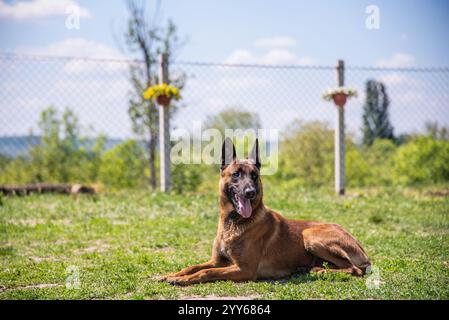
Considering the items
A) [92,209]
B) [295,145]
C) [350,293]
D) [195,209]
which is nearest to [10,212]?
[92,209]

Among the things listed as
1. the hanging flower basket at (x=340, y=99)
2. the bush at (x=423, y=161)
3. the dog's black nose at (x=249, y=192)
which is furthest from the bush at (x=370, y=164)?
the dog's black nose at (x=249, y=192)

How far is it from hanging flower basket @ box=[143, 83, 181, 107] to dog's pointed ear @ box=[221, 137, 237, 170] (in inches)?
243

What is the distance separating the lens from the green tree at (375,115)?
14453 millimetres

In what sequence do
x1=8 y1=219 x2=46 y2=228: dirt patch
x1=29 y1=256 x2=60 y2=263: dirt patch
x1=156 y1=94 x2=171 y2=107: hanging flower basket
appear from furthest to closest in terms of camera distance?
x1=156 y1=94 x2=171 y2=107: hanging flower basket < x1=8 y1=219 x2=46 y2=228: dirt patch < x1=29 y1=256 x2=60 y2=263: dirt patch

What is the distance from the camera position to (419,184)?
14.1 m

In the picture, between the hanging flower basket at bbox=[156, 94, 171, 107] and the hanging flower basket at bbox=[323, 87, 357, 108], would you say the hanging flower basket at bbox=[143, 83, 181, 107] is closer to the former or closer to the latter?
the hanging flower basket at bbox=[156, 94, 171, 107]

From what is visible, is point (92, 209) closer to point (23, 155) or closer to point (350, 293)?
point (23, 155)

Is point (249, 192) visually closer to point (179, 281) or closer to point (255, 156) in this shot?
point (255, 156)

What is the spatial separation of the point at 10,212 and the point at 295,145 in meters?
9.39

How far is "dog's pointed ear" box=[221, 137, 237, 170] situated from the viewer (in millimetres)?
5785

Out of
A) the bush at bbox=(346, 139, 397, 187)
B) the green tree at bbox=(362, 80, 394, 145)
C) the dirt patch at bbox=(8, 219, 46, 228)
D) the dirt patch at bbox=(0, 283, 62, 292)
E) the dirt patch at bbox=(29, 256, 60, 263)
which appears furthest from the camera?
the bush at bbox=(346, 139, 397, 187)

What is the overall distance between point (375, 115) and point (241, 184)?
1038cm

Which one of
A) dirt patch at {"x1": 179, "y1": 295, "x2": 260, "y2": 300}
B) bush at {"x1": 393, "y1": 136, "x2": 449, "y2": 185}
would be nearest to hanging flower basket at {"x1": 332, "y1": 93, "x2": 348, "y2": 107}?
bush at {"x1": 393, "y1": 136, "x2": 449, "y2": 185}

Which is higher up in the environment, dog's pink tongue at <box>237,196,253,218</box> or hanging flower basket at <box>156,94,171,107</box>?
hanging flower basket at <box>156,94,171,107</box>
